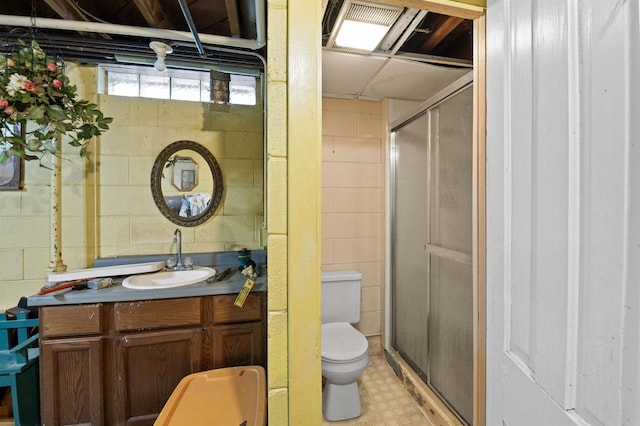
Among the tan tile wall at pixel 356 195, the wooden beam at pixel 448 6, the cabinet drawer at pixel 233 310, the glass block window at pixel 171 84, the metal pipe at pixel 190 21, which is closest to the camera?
the wooden beam at pixel 448 6

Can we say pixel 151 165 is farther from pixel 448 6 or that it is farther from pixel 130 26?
pixel 448 6

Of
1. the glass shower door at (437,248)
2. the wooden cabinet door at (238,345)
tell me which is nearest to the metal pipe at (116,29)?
the glass shower door at (437,248)

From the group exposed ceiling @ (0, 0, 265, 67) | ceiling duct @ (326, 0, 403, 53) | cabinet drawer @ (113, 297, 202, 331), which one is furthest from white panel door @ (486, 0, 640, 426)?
cabinet drawer @ (113, 297, 202, 331)

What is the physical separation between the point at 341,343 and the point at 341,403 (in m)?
0.35

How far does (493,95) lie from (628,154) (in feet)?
1.38

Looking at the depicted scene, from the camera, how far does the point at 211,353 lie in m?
1.63

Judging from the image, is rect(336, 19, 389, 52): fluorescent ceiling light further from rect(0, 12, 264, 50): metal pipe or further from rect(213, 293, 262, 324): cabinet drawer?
rect(213, 293, 262, 324): cabinet drawer

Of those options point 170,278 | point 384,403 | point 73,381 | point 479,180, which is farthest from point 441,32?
point 73,381

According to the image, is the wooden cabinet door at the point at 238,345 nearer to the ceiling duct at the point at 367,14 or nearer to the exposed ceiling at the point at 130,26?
the exposed ceiling at the point at 130,26

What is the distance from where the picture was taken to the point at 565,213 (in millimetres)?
514

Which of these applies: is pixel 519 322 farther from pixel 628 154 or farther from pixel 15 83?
pixel 15 83

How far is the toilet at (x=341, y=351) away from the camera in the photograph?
170 centimetres

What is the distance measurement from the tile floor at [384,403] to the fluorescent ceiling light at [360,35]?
2.34 metres

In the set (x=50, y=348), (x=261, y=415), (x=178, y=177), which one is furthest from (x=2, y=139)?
(x=261, y=415)
